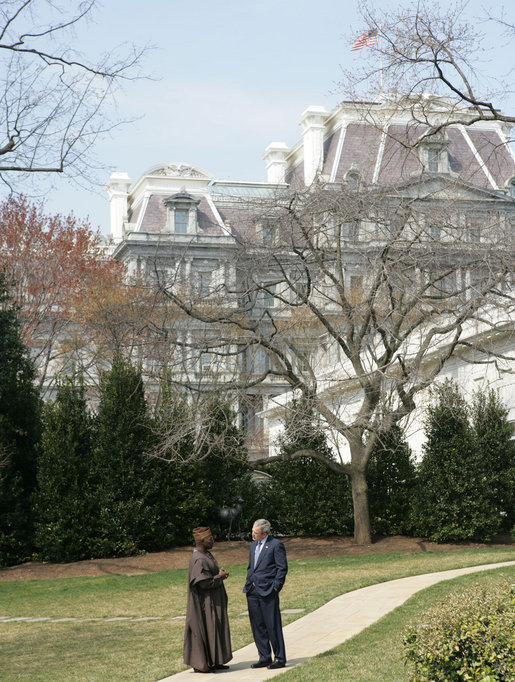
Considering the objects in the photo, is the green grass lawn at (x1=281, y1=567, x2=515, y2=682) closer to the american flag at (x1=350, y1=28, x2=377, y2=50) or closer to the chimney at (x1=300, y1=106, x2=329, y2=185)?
the american flag at (x1=350, y1=28, x2=377, y2=50)

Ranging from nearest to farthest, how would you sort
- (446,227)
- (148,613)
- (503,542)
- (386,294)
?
(148,613) < (446,227) < (386,294) < (503,542)

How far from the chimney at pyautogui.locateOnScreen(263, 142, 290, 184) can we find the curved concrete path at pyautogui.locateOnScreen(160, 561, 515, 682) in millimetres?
42535

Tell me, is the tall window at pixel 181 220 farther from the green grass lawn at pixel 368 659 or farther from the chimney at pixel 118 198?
the green grass lawn at pixel 368 659

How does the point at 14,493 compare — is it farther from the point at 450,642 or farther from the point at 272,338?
the point at 450,642

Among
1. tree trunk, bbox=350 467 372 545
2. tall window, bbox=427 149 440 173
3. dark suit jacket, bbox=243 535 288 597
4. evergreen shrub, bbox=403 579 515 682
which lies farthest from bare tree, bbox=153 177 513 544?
evergreen shrub, bbox=403 579 515 682

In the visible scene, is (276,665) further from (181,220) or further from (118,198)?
(118,198)

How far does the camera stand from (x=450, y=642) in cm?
672

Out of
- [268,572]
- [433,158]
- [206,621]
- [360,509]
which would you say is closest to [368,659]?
[268,572]

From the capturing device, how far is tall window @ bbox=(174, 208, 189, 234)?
51531mm

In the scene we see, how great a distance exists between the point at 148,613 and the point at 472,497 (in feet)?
36.8

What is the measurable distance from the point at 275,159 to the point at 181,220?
8.75 metres

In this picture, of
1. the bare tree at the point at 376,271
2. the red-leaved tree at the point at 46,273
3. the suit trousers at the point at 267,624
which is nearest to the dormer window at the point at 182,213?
the red-leaved tree at the point at 46,273

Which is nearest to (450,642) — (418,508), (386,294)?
(386,294)

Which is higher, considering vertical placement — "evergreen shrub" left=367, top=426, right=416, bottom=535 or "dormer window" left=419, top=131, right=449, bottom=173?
"dormer window" left=419, top=131, right=449, bottom=173
